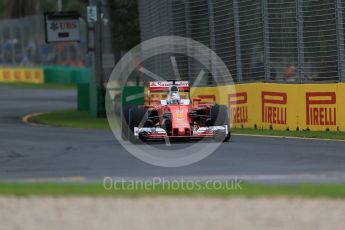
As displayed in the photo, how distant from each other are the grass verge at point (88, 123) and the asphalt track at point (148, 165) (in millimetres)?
925

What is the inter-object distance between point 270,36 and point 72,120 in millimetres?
7859

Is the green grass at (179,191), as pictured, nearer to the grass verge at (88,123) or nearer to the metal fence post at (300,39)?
the grass verge at (88,123)

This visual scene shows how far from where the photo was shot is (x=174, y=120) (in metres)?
17.9

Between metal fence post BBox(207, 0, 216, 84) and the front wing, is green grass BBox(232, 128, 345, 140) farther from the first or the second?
metal fence post BBox(207, 0, 216, 84)

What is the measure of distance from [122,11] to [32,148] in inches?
649

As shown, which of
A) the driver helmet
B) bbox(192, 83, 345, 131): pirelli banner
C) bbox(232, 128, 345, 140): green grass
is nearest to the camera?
the driver helmet

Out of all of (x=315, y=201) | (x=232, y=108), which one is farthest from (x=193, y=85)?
(x=315, y=201)

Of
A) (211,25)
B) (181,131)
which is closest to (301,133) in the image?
(181,131)

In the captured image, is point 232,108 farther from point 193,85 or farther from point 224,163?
point 224,163

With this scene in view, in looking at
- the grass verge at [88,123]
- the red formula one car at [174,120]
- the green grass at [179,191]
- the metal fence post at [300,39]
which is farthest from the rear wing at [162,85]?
the green grass at [179,191]

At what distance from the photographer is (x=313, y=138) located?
19.1m

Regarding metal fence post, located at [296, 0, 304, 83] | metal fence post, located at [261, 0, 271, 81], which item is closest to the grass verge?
metal fence post, located at [261, 0, 271, 81]

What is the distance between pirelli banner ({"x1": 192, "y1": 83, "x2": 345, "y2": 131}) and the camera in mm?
20359

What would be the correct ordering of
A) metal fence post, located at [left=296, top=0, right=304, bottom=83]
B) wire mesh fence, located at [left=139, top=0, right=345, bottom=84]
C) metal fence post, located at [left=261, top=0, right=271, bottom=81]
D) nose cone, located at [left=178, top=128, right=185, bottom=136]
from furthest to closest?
metal fence post, located at [left=261, top=0, right=271, bottom=81], metal fence post, located at [left=296, top=0, right=304, bottom=83], wire mesh fence, located at [left=139, top=0, right=345, bottom=84], nose cone, located at [left=178, top=128, right=185, bottom=136]
